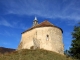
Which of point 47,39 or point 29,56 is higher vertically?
point 47,39

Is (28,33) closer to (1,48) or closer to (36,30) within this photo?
(36,30)

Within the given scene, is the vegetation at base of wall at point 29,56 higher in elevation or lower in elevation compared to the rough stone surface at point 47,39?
lower

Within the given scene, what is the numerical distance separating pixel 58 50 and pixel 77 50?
18.1ft

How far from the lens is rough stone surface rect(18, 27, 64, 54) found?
1431 inches

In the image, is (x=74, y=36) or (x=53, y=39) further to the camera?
(x=53, y=39)

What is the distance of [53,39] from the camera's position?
3669 centimetres

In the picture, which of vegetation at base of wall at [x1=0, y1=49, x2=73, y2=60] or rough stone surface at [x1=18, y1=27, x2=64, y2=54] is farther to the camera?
rough stone surface at [x1=18, y1=27, x2=64, y2=54]

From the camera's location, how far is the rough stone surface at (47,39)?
119ft

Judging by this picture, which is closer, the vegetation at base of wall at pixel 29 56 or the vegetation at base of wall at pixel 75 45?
the vegetation at base of wall at pixel 29 56

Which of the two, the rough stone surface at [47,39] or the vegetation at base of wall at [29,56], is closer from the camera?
the vegetation at base of wall at [29,56]

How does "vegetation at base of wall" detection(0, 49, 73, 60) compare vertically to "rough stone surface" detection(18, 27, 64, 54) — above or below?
below

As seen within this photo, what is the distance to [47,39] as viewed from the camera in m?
36.7


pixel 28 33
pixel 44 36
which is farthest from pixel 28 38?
pixel 44 36

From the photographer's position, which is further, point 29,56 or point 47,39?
point 47,39
